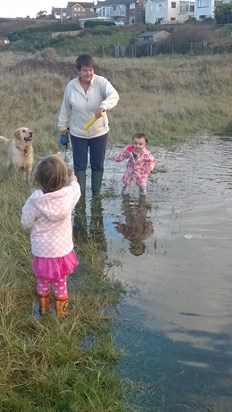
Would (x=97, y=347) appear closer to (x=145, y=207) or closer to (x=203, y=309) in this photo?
(x=203, y=309)

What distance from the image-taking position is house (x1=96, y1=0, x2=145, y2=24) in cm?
8519

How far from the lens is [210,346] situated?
3.63 m

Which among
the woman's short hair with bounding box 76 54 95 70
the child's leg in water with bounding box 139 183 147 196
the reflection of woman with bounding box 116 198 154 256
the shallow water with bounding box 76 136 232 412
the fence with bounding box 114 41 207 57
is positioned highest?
the fence with bounding box 114 41 207 57

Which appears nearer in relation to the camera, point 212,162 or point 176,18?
point 212,162

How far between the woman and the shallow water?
2.48ft

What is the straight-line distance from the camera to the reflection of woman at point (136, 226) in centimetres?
572

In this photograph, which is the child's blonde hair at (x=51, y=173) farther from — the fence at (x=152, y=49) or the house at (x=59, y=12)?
the house at (x=59, y=12)

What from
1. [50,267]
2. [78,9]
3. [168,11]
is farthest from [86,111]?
[78,9]

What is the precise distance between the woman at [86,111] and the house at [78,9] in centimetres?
10055

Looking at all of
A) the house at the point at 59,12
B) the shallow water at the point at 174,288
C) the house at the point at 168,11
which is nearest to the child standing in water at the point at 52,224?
the shallow water at the point at 174,288

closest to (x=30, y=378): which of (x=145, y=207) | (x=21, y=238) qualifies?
(x=21, y=238)

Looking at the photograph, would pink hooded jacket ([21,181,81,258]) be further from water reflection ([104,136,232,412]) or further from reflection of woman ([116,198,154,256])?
reflection of woman ([116,198,154,256])

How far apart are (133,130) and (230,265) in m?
8.71

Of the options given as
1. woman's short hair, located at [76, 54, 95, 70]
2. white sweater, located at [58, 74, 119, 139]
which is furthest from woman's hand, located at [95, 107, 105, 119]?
woman's short hair, located at [76, 54, 95, 70]
